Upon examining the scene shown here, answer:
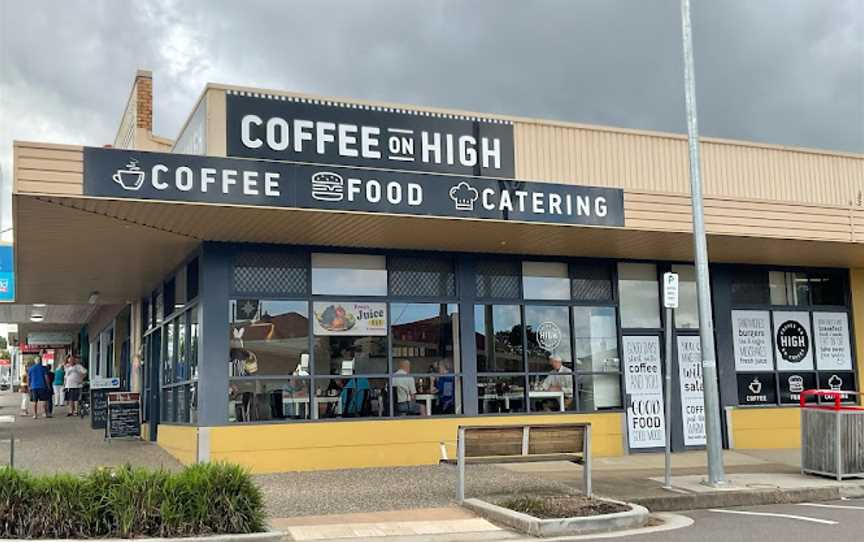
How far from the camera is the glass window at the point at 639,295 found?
16406 mm

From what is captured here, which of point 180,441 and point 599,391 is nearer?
point 180,441

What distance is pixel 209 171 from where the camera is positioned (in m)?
11.2

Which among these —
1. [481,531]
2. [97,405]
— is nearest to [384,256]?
[481,531]

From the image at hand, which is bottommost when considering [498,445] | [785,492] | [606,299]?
[785,492]

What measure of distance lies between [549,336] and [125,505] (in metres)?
9.03

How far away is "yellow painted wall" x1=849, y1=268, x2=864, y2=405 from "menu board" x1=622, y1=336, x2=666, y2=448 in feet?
15.4

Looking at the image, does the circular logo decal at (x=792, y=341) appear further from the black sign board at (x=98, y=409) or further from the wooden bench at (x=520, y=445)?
the black sign board at (x=98, y=409)

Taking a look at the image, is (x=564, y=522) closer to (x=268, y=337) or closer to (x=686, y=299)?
(x=268, y=337)

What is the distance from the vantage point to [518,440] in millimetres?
10664

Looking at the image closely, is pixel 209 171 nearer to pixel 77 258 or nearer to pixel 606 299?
pixel 77 258

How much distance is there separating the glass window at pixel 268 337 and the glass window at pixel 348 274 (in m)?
0.48

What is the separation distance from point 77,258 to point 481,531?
30.7 feet

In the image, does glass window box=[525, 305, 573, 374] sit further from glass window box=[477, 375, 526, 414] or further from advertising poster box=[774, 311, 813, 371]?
advertising poster box=[774, 311, 813, 371]

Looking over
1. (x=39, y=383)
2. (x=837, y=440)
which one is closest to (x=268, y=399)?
(x=837, y=440)
